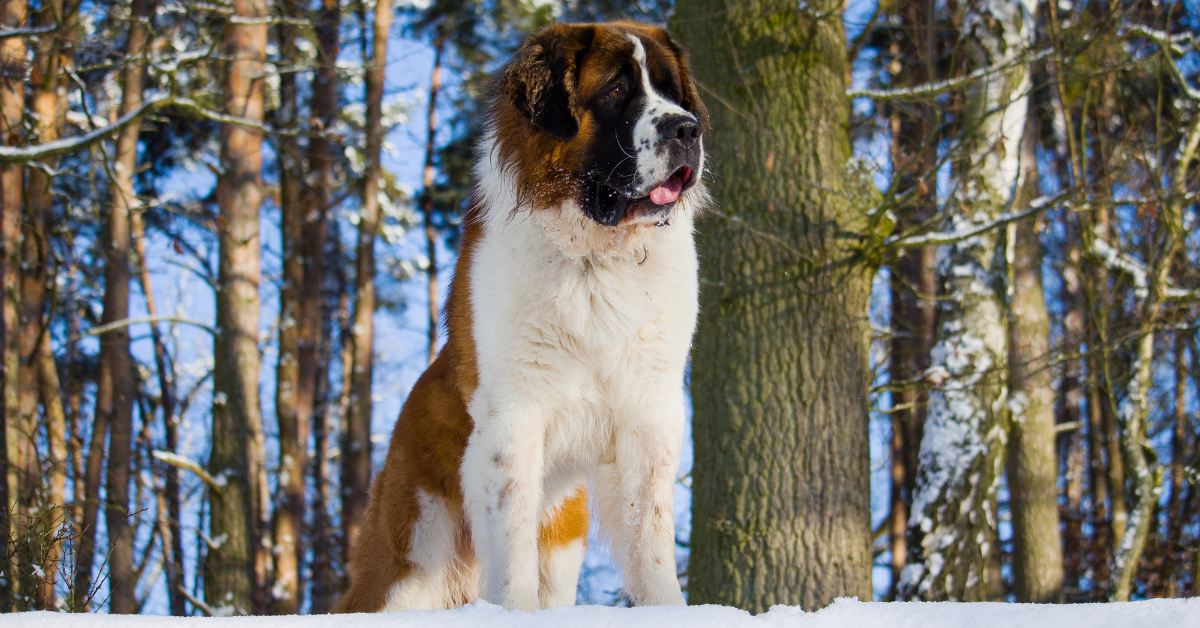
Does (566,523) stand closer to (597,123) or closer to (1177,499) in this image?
(597,123)

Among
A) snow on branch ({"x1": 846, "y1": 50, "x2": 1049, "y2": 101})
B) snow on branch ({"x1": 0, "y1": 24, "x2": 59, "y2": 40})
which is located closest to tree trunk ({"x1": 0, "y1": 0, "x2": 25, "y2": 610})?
snow on branch ({"x1": 0, "y1": 24, "x2": 59, "y2": 40})

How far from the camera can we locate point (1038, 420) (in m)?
8.91

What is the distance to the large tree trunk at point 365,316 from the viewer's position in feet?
37.5

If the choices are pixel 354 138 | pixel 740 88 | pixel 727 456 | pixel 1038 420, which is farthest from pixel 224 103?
pixel 1038 420

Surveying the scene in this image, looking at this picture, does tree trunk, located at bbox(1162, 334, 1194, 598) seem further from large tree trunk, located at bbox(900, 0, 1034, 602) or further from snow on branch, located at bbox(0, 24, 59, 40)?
snow on branch, located at bbox(0, 24, 59, 40)

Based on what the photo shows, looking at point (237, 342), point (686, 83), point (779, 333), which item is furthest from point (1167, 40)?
point (237, 342)

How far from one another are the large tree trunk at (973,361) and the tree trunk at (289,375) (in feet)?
24.5

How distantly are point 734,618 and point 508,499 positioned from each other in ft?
3.29

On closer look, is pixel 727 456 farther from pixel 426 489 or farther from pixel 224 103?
pixel 224 103

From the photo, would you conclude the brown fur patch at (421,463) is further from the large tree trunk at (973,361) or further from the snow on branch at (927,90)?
the large tree trunk at (973,361)

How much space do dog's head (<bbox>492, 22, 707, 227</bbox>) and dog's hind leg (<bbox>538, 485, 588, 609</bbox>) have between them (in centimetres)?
115

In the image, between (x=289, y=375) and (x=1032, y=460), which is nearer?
(x=1032, y=460)

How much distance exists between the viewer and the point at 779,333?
4.73 metres

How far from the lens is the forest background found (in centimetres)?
471
